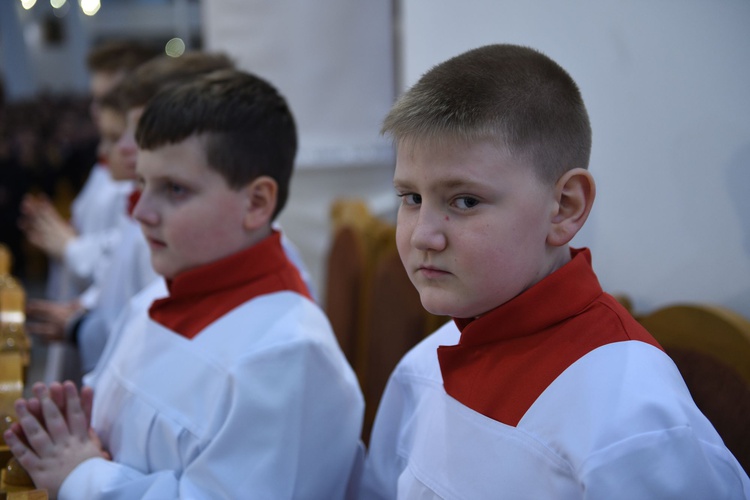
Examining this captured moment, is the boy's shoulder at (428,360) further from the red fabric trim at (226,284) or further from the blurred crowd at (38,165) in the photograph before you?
the blurred crowd at (38,165)

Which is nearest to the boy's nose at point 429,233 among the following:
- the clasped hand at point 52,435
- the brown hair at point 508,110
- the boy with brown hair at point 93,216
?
the brown hair at point 508,110

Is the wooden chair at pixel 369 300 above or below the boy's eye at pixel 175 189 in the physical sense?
below

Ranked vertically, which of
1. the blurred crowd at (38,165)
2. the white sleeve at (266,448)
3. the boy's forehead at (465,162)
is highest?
the boy's forehead at (465,162)

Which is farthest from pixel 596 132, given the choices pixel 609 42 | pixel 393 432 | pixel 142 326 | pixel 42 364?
pixel 42 364

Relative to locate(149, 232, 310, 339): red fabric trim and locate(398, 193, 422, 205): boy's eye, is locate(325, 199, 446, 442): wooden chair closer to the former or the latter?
locate(149, 232, 310, 339): red fabric trim

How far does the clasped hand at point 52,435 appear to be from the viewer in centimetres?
133

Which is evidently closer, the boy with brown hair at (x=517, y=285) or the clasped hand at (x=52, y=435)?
the boy with brown hair at (x=517, y=285)

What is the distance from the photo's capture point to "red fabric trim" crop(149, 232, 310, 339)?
1516 millimetres

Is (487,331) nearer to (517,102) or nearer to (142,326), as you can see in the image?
(517,102)

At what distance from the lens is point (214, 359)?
1.43 metres

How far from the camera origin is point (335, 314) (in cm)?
292

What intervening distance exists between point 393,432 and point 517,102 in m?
0.64

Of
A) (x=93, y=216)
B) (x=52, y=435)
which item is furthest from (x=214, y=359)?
(x=93, y=216)

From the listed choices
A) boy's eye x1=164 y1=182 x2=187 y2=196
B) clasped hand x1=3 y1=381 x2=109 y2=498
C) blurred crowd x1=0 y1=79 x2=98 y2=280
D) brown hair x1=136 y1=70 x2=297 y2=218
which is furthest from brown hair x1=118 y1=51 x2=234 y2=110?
blurred crowd x1=0 y1=79 x2=98 y2=280
